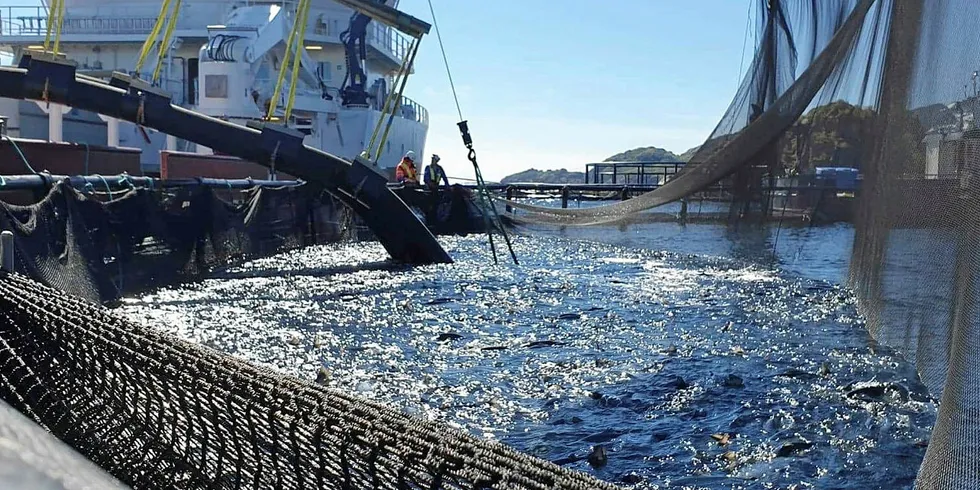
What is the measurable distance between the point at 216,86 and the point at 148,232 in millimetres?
20963

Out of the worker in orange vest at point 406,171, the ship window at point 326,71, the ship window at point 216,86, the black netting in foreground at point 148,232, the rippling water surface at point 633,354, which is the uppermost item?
the ship window at point 326,71

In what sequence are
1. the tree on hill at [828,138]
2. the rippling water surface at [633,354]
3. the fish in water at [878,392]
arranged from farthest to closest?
the fish in water at [878,392] → the tree on hill at [828,138] → the rippling water surface at [633,354]

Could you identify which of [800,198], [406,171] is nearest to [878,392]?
[800,198]

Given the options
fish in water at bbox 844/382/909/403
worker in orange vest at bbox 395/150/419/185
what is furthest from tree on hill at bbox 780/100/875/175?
worker in orange vest at bbox 395/150/419/185

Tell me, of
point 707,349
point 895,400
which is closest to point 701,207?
point 707,349

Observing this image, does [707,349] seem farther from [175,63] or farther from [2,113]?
[175,63]

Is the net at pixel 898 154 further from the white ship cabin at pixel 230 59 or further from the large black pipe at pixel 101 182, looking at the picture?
the white ship cabin at pixel 230 59

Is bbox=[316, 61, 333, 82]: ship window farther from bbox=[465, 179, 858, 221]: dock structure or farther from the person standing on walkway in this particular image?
bbox=[465, 179, 858, 221]: dock structure

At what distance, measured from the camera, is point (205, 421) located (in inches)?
114

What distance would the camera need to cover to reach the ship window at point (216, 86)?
105 feet

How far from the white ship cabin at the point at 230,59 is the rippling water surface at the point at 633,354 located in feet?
59.9

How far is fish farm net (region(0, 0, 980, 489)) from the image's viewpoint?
8.04ft

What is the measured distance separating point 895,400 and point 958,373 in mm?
3766

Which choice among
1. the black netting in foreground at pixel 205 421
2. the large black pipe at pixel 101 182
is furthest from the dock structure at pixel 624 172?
the black netting in foreground at pixel 205 421
